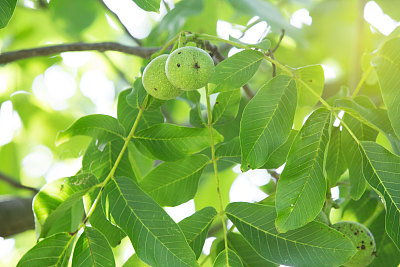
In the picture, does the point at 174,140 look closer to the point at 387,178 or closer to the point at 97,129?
the point at 97,129

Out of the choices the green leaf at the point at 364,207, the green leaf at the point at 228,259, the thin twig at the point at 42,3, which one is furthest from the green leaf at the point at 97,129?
the thin twig at the point at 42,3

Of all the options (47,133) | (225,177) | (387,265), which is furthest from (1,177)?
(387,265)

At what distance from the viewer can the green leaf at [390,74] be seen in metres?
1.29

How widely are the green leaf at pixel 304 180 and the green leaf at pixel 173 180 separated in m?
0.35

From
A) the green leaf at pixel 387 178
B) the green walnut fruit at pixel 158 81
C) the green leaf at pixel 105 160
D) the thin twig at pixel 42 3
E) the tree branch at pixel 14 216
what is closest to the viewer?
the green leaf at pixel 387 178

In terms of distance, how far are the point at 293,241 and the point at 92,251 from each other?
0.51 metres

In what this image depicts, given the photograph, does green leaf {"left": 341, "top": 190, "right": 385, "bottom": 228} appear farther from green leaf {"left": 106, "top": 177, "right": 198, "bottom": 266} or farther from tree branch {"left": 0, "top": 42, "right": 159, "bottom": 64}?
tree branch {"left": 0, "top": 42, "right": 159, "bottom": 64}

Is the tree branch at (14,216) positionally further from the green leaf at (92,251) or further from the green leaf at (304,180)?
the green leaf at (304,180)

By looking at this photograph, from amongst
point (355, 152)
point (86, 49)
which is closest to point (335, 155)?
point (355, 152)

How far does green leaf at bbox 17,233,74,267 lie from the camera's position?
1221 mm

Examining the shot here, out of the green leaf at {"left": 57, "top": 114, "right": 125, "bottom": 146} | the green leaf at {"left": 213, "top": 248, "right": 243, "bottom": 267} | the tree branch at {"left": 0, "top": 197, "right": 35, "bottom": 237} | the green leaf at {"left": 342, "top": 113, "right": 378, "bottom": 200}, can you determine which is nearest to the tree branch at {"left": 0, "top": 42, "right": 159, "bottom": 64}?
the green leaf at {"left": 57, "top": 114, "right": 125, "bottom": 146}

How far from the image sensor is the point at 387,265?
1.58m

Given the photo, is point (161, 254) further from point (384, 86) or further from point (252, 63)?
point (384, 86)

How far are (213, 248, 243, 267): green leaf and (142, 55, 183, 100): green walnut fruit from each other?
44 cm
